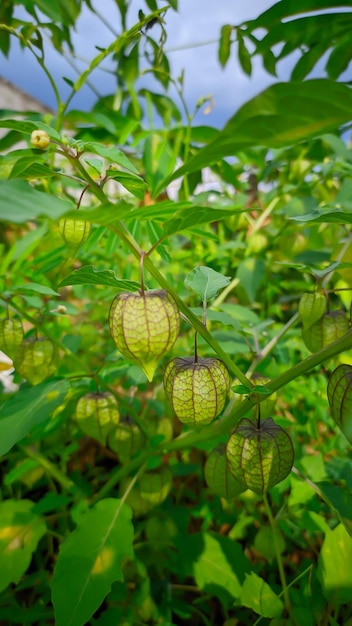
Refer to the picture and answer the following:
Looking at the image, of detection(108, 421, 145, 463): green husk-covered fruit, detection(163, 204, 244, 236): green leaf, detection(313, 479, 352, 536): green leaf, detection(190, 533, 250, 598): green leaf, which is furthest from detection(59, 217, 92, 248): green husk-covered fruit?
detection(190, 533, 250, 598): green leaf

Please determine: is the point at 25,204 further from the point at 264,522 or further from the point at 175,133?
the point at 175,133

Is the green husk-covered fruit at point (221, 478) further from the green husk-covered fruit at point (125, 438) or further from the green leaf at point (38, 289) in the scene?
the green leaf at point (38, 289)

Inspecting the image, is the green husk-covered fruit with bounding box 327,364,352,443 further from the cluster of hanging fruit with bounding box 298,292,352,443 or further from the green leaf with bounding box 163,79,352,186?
the green leaf with bounding box 163,79,352,186

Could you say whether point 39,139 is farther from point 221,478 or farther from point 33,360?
point 221,478

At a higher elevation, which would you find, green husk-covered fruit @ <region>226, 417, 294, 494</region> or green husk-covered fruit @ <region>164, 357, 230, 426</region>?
green husk-covered fruit @ <region>164, 357, 230, 426</region>

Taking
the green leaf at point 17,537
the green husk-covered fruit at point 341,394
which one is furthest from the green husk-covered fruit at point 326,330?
the green leaf at point 17,537

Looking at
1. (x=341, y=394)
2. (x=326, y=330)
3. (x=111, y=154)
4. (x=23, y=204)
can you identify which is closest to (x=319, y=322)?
(x=326, y=330)
